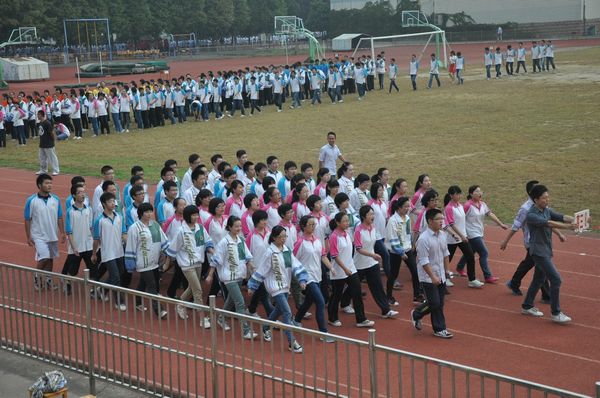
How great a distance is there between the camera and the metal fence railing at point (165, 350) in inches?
288

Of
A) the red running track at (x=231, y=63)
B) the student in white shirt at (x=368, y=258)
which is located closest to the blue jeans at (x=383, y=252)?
the student in white shirt at (x=368, y=258)

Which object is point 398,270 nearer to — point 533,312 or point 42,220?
point 533,312

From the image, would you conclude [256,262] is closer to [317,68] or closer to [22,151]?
[22,151]

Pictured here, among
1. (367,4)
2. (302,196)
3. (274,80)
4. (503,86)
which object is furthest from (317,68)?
(367,4)

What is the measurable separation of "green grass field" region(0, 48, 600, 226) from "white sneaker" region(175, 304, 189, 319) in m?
8.73

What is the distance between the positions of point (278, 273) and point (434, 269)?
5.93 ft

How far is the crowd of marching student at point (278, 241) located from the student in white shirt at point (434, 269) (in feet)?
0.04

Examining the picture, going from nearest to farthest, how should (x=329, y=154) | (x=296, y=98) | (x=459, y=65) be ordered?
(x=329, y=154) → (x=296, y=98) → (x=459, y=65)

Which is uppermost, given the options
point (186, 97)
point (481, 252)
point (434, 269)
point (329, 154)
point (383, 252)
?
point (186, 97)

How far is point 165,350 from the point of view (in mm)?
7934

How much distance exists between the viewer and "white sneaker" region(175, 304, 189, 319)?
7.69 metres

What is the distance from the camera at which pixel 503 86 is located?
117ft

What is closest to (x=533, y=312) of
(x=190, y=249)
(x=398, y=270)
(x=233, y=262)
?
(x=398, y=270)

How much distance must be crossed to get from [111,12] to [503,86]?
4572 centimetres
